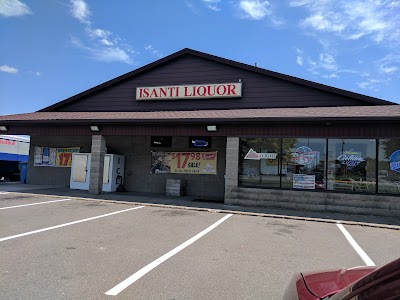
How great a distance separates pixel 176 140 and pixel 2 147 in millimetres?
14459

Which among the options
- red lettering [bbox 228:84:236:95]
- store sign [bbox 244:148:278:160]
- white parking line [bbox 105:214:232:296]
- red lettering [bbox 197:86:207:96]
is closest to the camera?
white parking line [bbox 105:214:232:296]

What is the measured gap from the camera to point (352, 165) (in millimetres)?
Result: 12328

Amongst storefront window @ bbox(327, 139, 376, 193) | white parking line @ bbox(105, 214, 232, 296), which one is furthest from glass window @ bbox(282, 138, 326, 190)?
white parking line @ bbox(105, 214, 232, 296)

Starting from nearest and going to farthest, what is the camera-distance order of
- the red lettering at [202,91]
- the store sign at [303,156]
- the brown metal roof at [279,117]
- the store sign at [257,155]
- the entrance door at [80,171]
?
the brown metal roof at [279,117]
the store sign at [303,156]
the store sign at [257,155]
the red lettering at [202,91]
the entrance door at [80,171]

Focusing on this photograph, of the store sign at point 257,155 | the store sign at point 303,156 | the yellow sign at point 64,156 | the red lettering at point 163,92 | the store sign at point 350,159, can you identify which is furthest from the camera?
the yellow sign at point 64,156

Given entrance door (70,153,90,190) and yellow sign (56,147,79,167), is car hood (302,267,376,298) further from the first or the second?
yellow sign (56,147,79,167)

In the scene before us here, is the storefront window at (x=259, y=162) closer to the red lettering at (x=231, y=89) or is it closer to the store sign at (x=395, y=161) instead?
the red lettering at (x=231, y=89)

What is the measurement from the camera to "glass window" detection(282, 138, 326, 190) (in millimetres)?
12586

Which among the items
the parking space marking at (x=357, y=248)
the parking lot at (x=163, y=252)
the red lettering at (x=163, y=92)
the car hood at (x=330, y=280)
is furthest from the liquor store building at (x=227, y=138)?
the car hood at (x=330, y=280)

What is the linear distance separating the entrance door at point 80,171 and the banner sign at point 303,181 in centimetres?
1054

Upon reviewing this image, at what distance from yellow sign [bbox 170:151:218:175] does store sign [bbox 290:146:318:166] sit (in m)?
4.47

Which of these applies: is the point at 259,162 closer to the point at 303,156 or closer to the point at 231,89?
the point at 303,156

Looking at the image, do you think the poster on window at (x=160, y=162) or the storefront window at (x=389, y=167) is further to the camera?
the poster on window at (x=160, y=162)

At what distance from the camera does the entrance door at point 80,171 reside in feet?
57.2
